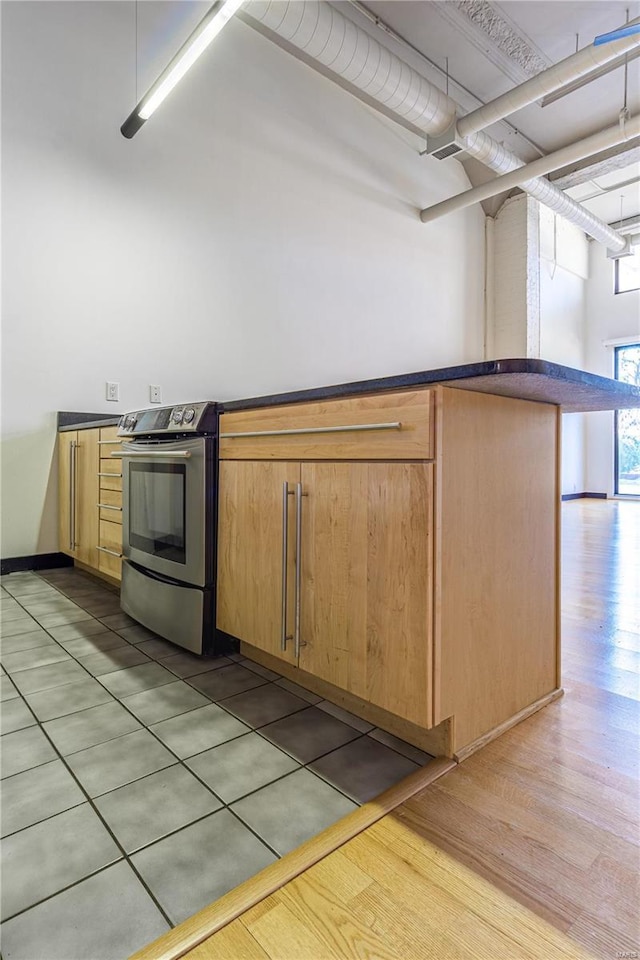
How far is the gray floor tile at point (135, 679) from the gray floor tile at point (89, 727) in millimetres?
99

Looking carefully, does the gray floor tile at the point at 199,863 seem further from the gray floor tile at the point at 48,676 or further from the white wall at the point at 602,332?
the white wall at the point at 602,332

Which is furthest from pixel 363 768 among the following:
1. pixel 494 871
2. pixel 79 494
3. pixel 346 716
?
pixel 79 494

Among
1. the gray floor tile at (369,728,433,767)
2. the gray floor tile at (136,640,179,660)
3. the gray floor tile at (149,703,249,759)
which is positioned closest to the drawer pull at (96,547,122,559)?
the gray floor tile at (136,640,179,660)

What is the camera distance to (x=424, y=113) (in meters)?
3.89

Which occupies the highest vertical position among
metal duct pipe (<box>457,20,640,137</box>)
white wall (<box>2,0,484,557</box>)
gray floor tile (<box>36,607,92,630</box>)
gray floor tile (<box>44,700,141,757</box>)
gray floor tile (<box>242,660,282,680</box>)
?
metal duct pipe (<box>457,20,640,137</box>)

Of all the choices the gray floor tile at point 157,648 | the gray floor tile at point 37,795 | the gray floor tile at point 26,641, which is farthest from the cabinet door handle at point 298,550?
the gray floor tile at point 26,641

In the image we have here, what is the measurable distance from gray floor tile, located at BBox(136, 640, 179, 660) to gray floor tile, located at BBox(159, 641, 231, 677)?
0.10ft

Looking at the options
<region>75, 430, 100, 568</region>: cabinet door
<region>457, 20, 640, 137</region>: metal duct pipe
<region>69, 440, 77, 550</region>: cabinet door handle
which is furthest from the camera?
<region>457, 20, 640, 137</region>: metal duct pipe

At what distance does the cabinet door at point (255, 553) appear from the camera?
55.2 inches

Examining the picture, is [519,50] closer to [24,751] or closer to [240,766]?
[240,766]

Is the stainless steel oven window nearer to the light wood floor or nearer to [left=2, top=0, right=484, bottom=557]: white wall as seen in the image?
the light wood floor

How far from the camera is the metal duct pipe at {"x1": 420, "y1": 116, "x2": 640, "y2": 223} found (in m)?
4.10

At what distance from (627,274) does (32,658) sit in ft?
Answer: 31.0

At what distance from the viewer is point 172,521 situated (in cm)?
185
